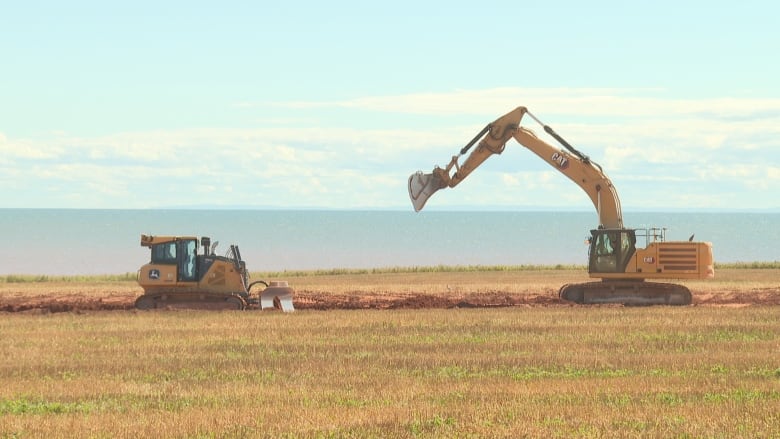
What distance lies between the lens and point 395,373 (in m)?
19.6

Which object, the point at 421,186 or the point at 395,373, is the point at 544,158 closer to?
the point at 421,186

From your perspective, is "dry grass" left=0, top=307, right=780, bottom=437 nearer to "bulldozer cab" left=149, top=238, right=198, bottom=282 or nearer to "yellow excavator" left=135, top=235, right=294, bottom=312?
"yellow excavator" left=135, top=235, right=294, bottom=312

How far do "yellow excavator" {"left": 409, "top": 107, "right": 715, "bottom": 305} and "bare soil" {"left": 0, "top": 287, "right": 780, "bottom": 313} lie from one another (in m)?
1.28

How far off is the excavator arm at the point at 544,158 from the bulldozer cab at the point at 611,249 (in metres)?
0.50

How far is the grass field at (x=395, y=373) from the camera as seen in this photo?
48.6 ft

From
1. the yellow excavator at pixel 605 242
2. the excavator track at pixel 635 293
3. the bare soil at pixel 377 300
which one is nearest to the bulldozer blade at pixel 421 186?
the yellow excavator at pixel 605 242

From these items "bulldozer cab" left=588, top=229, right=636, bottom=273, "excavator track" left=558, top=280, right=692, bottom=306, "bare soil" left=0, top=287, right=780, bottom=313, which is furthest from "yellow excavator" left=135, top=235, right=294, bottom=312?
"excavator track" left=558, top=280, right=692, bottom=306

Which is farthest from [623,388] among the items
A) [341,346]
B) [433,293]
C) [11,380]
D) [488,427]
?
[433,293]

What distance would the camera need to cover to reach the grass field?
14.8m

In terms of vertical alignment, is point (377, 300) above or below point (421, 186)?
below

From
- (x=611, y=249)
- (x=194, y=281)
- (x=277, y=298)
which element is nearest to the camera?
(x=277, y=298)

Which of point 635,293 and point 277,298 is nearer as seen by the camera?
point 277,298

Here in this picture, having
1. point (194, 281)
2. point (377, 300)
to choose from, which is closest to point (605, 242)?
point (377, 300)

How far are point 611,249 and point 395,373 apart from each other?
15.2 meters
